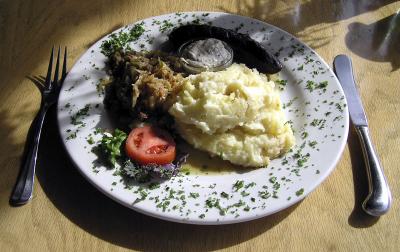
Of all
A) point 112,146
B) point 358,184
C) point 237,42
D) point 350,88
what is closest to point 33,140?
point 112,146

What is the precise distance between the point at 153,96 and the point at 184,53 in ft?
2.12

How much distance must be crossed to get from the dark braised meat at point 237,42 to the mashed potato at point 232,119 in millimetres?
533

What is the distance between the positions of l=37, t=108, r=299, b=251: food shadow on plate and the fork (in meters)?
0.11

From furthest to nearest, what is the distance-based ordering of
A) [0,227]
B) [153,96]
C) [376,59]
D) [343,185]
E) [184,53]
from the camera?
[376,59]
[184,53]
[153,96]
[343,185]
[0,227]

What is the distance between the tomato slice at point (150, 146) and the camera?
332 centimetres

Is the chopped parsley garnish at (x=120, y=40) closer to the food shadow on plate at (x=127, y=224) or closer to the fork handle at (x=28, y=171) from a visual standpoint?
the fork handle at (x=28, y=171)

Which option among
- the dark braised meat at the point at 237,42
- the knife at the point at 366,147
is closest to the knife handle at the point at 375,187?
the knife at the point at 366,147

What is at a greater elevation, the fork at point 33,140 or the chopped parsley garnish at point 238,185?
the fork at point 33,140

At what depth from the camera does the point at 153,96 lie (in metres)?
3.75

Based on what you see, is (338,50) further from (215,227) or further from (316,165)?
(215,227)

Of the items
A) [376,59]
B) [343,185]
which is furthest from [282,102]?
[376,59]

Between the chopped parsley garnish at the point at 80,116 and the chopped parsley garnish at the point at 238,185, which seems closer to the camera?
the chopped parsley garnish at the point at 238,185

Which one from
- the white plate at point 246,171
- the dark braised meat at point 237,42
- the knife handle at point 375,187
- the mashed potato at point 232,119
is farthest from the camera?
the dark braised meat at point 237,42

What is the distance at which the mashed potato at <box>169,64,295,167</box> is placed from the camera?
344 cm
